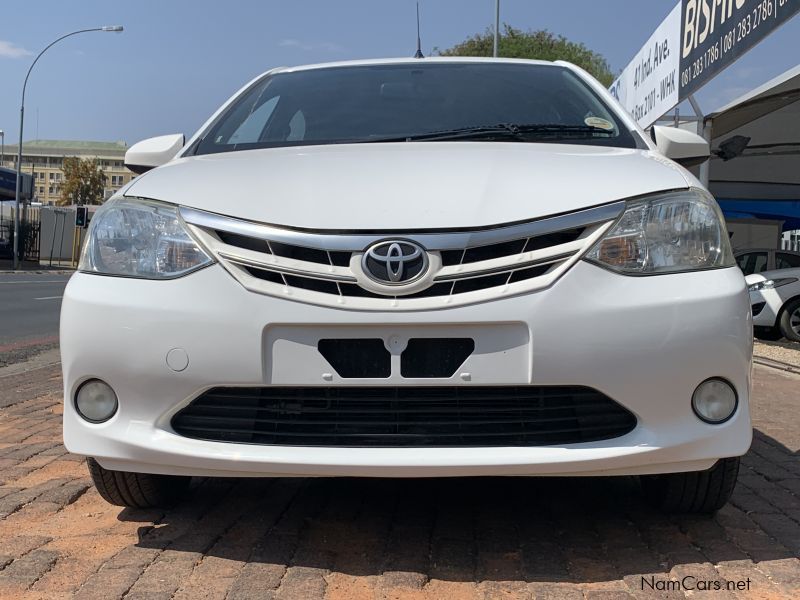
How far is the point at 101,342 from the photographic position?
248 cm

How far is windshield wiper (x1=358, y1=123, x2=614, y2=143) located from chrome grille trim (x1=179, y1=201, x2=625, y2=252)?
3.00 ft

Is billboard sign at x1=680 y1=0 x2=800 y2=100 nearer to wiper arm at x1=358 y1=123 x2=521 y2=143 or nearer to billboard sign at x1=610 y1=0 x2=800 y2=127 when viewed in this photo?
billboard sign at x1=610 y1=0 x2=800 y2=127

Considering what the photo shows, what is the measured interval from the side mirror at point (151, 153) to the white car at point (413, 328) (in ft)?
2.80

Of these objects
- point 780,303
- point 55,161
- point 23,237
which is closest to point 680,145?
point 780,303

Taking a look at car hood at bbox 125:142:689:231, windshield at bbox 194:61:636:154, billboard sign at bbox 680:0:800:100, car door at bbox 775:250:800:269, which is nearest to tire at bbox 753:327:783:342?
car door at bbox 775:250:800:269

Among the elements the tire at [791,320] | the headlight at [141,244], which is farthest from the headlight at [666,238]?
the tire at [791,320]

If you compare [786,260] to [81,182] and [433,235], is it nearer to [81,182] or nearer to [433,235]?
[433,235]

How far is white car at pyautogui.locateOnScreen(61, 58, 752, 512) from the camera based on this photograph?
2.36 meters

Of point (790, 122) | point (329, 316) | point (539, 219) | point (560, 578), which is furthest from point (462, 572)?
point (790, 122)

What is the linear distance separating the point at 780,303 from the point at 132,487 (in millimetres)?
10440

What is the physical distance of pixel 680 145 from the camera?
3322mm

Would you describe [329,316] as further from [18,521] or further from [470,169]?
[18,521]

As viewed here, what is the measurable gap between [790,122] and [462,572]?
1464 cm

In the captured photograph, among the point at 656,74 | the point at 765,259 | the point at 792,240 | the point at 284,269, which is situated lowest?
the point at 284,269
